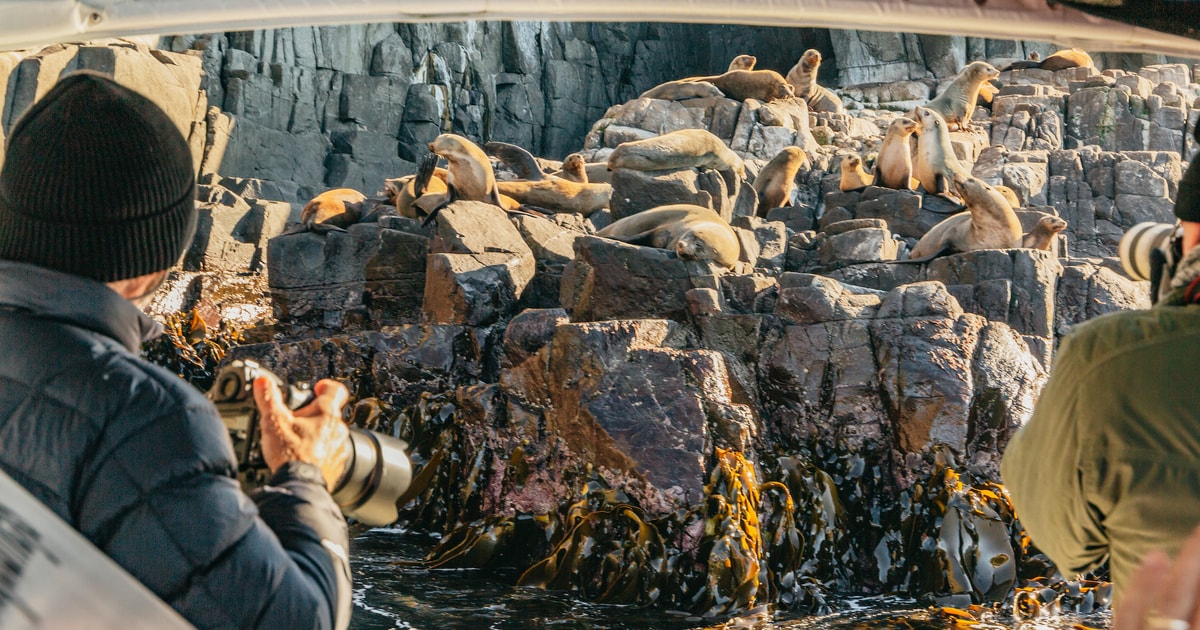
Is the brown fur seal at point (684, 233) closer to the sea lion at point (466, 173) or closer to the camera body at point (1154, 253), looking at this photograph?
the sea lion at point (466, 173)

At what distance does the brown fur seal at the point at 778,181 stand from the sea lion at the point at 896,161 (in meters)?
1.40

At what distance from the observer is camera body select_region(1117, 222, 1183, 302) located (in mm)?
1420

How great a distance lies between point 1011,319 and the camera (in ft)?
26.3

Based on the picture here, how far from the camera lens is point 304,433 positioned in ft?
4.45

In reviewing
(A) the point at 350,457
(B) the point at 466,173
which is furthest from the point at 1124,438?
(B) the point at 466,173

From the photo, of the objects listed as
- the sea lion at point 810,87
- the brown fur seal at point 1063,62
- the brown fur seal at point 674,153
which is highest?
the brown fur seal at point 1063,62

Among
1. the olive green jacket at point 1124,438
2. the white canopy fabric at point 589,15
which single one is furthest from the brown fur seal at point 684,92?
the olive green jacket at point 1124,438

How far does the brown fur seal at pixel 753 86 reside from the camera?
20344 millimetres

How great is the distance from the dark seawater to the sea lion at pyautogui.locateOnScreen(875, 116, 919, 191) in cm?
905

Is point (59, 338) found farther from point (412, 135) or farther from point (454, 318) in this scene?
point (412, 135)

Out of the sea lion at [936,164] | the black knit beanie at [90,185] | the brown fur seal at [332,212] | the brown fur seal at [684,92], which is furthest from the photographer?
the brown fur seal at [684,92]

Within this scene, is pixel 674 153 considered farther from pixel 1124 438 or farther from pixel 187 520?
pixel 187 520

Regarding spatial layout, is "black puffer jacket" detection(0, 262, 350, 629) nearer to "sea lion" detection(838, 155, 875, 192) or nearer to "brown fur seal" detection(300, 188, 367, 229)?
"brown fur seal" detection(300, 188, 367, 229)

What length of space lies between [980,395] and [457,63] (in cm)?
2310
